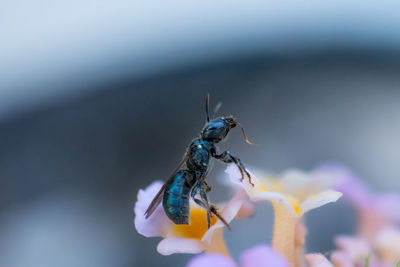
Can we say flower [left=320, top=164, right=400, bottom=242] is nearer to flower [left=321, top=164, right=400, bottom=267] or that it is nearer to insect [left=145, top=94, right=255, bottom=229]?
flower [left=321, top=164, right=400, bottom=267]

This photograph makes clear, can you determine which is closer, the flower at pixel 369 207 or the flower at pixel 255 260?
the flower at pixel 255 260

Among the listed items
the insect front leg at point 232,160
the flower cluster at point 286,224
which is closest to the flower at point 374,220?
the flower cluster at point 286,224

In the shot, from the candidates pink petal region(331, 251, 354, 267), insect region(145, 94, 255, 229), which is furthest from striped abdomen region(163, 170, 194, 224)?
pink petal region(331, 251, 354, 267)

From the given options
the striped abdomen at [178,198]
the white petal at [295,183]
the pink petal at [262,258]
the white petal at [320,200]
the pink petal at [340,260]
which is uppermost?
the white petal at [295,183]

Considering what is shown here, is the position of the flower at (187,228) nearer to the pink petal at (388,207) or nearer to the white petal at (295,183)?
the white petal at (295,183)

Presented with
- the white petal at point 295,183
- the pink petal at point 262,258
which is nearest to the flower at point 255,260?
the pink petal at point 262,258

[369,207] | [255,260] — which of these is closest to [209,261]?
[255,260]

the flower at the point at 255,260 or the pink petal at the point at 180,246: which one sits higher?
the pink petal at the point at 180,246

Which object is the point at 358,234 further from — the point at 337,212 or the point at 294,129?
the point at 294,129
